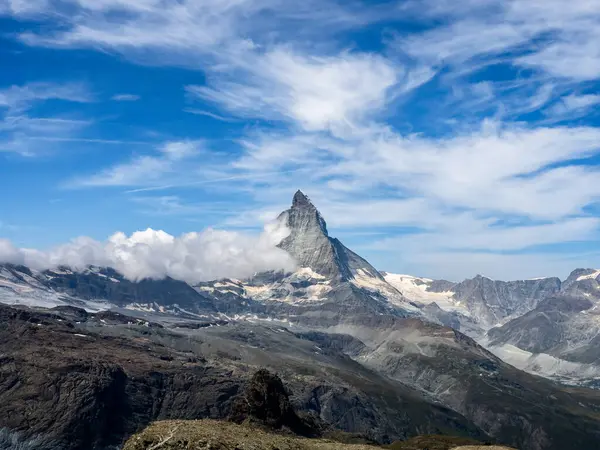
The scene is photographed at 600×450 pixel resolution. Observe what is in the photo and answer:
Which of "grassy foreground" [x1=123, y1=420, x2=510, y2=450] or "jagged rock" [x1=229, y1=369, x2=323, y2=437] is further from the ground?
"grassy foreground" [x1=123, y1=420, x2=510, y2=450]

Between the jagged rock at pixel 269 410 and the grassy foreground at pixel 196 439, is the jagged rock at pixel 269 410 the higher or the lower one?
the lower one

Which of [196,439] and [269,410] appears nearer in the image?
[196,439]

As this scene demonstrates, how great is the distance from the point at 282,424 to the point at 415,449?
4755 cm

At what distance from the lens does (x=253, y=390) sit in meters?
194

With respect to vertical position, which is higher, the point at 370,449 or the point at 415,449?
the point at 370,449

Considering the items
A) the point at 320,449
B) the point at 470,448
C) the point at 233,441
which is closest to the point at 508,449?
the point at 470,448

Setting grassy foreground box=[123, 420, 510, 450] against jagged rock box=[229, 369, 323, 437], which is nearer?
grassy foreground box=[123, 420, 510, 450]

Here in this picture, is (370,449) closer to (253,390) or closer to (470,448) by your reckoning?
(470,448)

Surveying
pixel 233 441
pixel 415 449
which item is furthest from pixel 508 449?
pixel 415 449

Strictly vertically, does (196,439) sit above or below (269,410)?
above

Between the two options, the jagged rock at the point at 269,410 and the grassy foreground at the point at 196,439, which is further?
the jagged rock at the point at 269,410

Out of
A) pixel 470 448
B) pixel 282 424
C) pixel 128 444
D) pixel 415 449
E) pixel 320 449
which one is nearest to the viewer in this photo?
pixel 128 444

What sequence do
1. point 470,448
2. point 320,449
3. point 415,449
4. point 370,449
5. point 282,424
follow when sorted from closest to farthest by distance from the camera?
1. point 320,449
2. point 370,449
3. point 470,448
4. point 282,424
5. point 415,449

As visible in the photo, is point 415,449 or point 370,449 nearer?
point 370,449
